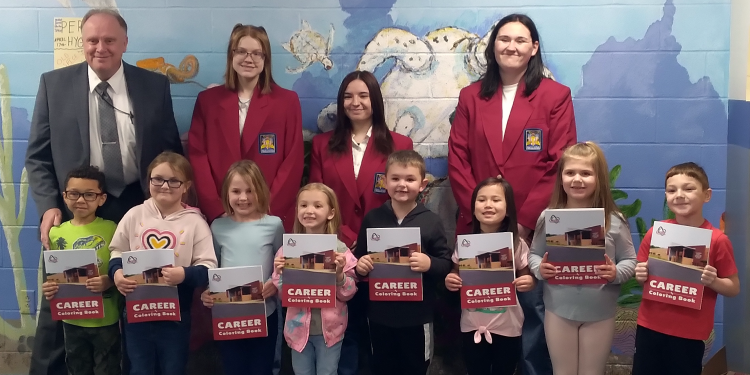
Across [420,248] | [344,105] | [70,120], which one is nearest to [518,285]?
[420,248]

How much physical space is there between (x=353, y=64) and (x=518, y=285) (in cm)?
154

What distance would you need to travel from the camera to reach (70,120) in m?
3.29

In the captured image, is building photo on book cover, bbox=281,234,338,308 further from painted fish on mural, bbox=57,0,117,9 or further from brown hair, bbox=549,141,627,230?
painted fish on mural, bbox=57,0,117,9

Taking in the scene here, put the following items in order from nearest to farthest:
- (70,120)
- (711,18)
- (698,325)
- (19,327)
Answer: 1. (698,325)
2. (70,120)
3. (711,18)
4. (19,327)

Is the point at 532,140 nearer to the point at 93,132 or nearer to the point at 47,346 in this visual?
the point at 93,132

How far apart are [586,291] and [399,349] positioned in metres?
0.85

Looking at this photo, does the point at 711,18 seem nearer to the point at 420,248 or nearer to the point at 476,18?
the point at 476,18

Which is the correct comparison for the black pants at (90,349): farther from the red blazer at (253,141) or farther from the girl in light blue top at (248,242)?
the red blazer at (253,141)

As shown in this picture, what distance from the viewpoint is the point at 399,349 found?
3033mm

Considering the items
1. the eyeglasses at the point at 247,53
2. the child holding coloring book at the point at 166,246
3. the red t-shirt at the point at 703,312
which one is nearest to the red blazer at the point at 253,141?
the eyeglasses at the point at 247,53

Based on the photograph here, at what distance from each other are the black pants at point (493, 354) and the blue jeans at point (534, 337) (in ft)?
0.70

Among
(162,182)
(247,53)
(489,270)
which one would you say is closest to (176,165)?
(162,182)

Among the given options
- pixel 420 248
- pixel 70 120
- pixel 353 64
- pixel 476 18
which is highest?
pixel 476 18

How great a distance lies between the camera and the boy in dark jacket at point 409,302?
118 inches
